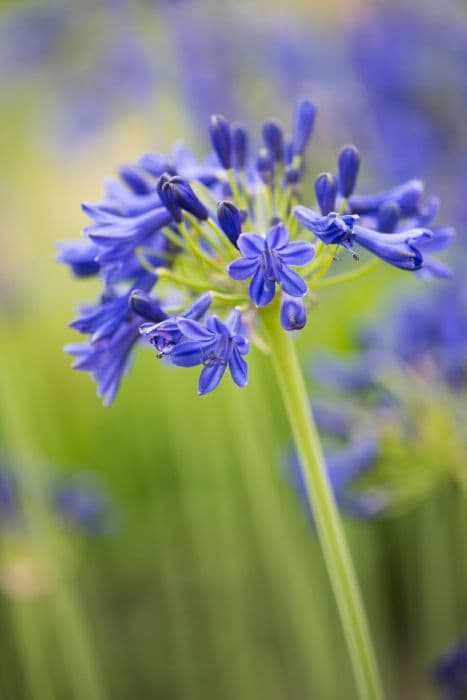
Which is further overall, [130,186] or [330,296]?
[330,296]

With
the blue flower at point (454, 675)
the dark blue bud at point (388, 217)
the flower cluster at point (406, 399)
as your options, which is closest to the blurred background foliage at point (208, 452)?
the flower cluster at point (406, 399)

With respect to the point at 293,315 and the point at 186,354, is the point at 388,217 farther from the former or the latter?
the point at 186,354

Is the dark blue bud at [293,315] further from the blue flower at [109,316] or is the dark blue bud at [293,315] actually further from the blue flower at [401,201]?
the blue flower at [401,201]

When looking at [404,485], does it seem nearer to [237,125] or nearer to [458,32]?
[237,125]

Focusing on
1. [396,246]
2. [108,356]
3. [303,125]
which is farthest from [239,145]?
[108,356]

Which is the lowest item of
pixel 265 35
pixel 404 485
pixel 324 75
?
pixel 404 485

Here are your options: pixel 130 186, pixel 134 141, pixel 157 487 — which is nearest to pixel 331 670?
pixel 157 487

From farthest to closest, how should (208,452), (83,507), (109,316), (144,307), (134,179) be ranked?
(208,452) < (83,507) < (134,179) < (109,316) < (144,307)
